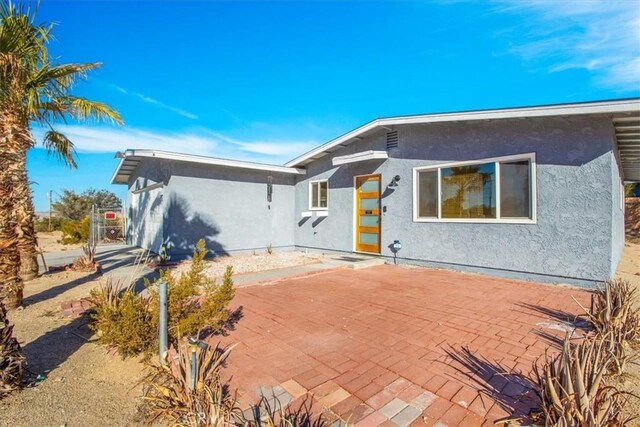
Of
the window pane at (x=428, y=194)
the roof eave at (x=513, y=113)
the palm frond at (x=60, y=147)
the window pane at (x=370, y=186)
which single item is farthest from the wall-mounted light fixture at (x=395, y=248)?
the palm frond at (x=60, y=147)

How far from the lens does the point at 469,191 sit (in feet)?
26.5

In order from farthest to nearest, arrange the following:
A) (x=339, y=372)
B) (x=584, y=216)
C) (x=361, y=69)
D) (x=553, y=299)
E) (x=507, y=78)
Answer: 1. (x=361, y=69)
2. (x=507, y=78)
3. (x=584, y=216)
4. (x=553, y=299)
5. (x=339, y=372)

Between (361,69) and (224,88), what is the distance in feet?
23.4

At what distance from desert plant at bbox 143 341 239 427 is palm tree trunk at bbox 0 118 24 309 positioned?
15.4ft

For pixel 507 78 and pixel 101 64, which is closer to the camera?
pixel 101 64

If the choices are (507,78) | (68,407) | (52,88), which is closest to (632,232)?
(507,78)

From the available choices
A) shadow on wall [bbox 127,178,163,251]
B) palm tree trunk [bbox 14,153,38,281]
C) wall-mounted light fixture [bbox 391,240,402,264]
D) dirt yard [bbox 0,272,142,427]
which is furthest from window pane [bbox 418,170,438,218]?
palm tree trunk [bbox 14,153,38,281]

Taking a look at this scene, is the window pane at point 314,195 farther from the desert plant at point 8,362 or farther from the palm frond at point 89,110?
the desert plant at point 8,362

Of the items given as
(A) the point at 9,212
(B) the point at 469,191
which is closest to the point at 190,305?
(A) the point at 9,212

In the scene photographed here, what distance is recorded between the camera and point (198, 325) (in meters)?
3.73

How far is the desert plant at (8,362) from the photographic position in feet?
9.71

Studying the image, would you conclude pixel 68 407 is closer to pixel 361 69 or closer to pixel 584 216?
pixel 584 216

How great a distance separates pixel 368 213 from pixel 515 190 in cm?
431

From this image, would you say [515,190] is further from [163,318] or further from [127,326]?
[127,326]
